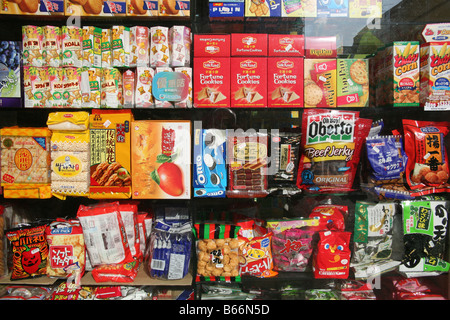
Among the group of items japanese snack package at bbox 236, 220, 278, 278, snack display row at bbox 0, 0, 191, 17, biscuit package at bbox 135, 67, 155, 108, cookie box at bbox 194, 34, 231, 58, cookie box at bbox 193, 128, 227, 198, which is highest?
snack display row at bbox 0, 0, 191, 17

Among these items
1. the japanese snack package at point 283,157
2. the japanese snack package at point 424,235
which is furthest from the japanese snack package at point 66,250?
the japanese snack package at point 424,235

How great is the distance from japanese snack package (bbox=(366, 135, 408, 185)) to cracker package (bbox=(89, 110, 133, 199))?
1.57 m

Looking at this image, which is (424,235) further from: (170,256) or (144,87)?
(144,87)

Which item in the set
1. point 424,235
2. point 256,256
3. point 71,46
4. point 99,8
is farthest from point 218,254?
point 99,8

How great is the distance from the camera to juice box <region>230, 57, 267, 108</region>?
6.37 ft

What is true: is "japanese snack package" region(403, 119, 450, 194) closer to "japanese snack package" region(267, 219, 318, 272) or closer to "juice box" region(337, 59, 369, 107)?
"juice box" region(337, 59, 369, 107)

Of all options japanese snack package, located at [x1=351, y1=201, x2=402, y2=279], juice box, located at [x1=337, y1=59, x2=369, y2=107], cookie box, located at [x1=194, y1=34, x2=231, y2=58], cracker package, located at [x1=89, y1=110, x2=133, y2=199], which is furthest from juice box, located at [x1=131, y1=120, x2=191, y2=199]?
japanese snack package, located at [x1=351, y1=201, x2=402, y2=279]

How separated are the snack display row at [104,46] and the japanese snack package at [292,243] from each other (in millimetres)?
1230

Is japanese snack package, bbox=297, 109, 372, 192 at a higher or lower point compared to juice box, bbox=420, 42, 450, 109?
lower

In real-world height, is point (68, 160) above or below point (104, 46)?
below

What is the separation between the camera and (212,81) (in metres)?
1.95

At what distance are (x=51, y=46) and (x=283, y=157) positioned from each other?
1651 millimetres
